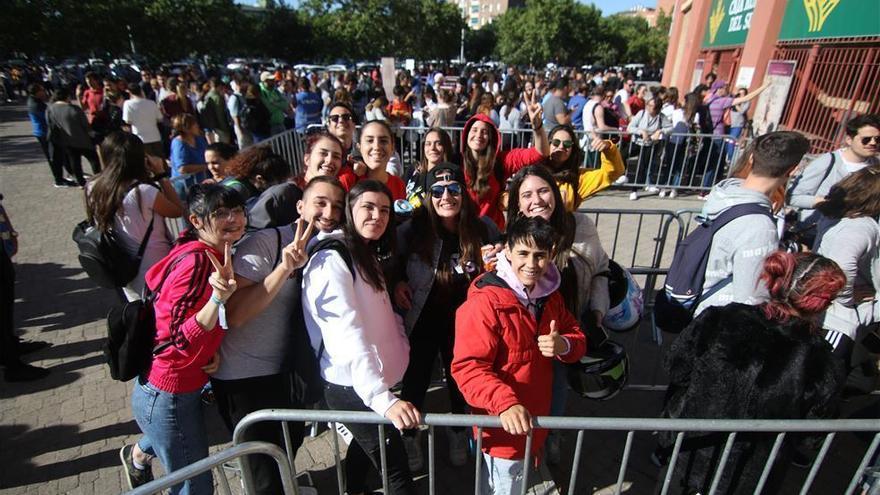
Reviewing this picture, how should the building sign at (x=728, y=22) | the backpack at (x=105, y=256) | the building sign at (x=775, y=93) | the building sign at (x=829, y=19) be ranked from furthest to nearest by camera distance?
the building sign at (x=728, y=22) → the building sign at (x=775, y=93) → the building sign at (x=829, y=19) → the backpack at (x=105, y=256)

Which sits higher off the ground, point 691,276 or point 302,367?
point 691,276

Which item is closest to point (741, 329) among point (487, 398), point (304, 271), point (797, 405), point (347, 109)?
point (797, 405)

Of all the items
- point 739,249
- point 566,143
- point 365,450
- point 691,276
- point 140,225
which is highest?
point 566,143

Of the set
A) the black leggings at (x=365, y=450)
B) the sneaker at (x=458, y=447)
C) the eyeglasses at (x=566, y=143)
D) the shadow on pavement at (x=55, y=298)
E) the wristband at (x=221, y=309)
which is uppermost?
the eyeglasses at (x=566, y=143)

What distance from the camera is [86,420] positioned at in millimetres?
3473

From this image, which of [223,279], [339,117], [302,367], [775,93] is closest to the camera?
[223,279]

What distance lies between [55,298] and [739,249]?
6603 mm

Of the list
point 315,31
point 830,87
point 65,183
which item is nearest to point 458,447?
point 830,87

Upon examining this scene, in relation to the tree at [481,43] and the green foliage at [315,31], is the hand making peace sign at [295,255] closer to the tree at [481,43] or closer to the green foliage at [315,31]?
the green foliage at [315,31]

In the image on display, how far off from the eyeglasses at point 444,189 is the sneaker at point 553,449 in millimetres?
1766

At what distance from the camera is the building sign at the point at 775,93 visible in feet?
29.6

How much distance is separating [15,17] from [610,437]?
37.5 metres

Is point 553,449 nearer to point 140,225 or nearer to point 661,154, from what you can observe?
point 140,225

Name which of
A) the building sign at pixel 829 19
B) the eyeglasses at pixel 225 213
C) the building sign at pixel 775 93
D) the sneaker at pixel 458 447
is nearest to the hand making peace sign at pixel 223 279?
the eyeglasses at pixel 225 213
